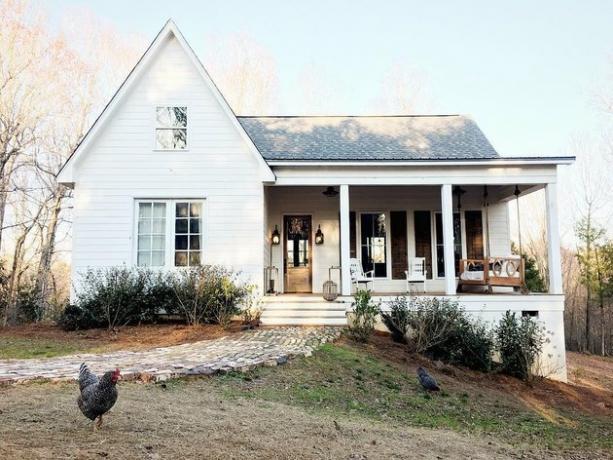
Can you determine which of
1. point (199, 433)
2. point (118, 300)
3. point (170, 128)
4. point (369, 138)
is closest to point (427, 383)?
point (199, 433)

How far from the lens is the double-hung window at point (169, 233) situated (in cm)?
1180

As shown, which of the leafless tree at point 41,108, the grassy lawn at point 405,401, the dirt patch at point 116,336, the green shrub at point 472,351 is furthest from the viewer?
the leafless tree at point 41,108

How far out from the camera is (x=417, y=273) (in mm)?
13289

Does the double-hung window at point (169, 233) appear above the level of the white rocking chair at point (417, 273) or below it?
above

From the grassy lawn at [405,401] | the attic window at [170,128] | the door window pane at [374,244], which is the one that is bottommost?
the grassy lawn at [405,401]

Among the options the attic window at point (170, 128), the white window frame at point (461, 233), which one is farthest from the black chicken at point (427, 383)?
the attic window at point (170, 128)

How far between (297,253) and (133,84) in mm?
6545

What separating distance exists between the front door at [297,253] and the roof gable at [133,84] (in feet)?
9.31

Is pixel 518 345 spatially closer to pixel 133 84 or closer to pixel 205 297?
pixel 205 297

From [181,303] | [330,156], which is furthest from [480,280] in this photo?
[181,303]

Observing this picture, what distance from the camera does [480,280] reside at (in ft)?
40.0

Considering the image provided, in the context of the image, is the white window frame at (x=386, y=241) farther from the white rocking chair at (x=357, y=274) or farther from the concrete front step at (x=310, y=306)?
the concrete front step at (x=310, y=306)

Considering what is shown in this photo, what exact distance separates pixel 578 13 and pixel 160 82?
16393 mm

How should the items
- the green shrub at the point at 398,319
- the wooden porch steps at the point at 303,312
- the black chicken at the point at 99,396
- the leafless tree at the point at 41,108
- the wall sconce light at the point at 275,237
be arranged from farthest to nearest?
the leafless tree at the point at 41,108
the wall sconce light at the point at 275,237
the wooden porch steps at the point at 303,312
the green shrub at the point at 398,319
the black chicken at the point at 99,396
